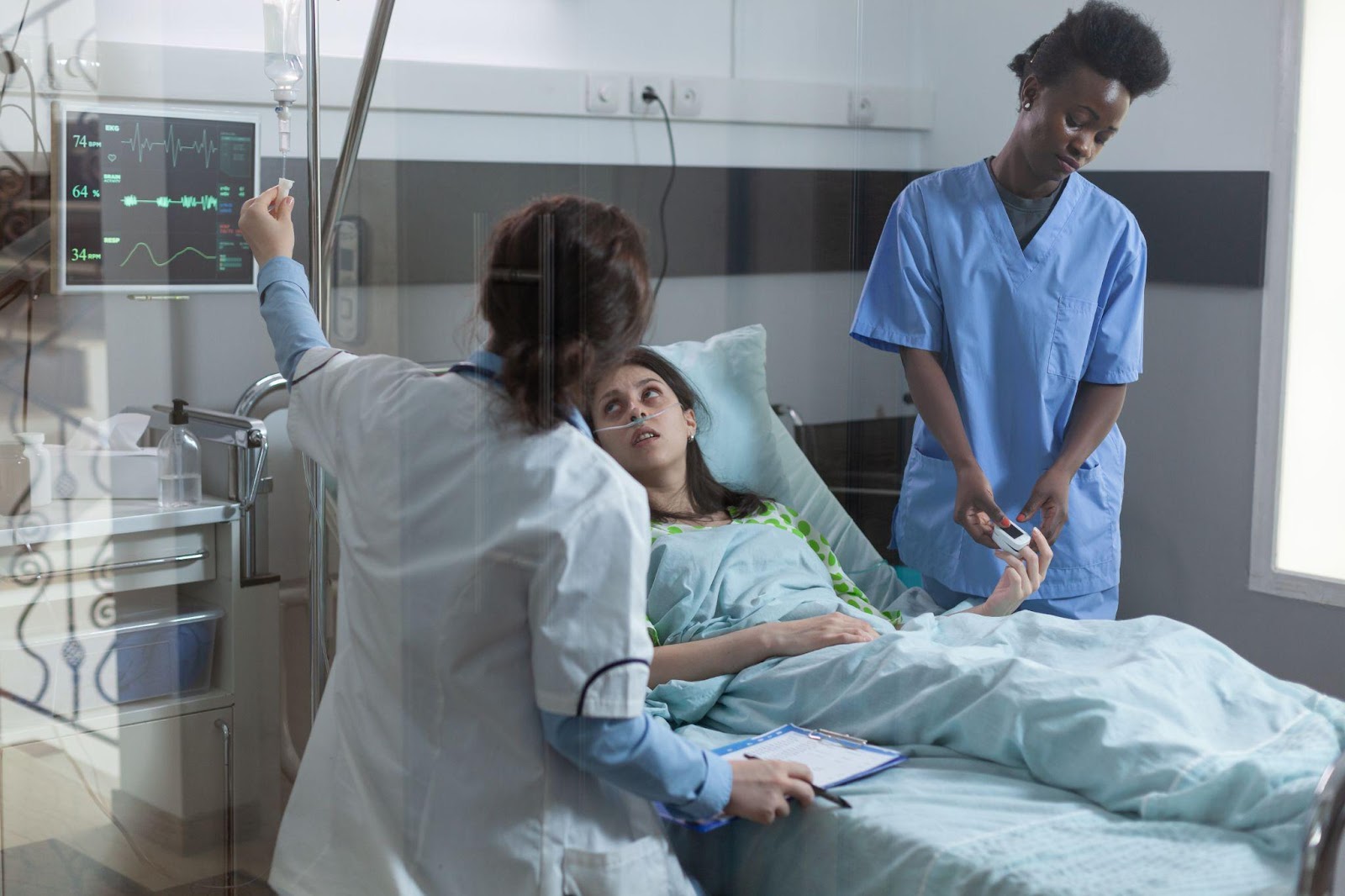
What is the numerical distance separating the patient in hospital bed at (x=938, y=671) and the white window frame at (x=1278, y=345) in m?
0.10

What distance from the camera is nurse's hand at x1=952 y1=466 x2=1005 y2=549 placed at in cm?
142

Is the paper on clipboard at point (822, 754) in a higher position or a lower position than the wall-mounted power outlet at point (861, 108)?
lower

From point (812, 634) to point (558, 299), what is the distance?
21.8 inches

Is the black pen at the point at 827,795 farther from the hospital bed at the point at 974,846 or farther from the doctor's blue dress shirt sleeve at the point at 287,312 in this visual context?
the doctor's blue dress shirt sleeve at the point at 287,312

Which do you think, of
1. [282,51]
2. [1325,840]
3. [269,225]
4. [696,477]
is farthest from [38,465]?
[1325,840]

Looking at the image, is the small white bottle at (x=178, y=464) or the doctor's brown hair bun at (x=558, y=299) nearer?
the doctor's brown hair bun at (x=558, y=299)

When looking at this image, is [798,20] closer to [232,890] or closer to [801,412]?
[801,412]

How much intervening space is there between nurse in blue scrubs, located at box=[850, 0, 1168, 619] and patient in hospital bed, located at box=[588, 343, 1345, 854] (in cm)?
6

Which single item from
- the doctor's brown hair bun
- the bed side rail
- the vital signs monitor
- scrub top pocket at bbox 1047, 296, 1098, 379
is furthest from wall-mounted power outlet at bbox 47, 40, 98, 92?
the bed side rail

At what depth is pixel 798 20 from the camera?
4.98ft

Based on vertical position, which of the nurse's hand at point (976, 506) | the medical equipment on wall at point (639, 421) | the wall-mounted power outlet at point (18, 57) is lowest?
the nurse's hand at point (976, 506)

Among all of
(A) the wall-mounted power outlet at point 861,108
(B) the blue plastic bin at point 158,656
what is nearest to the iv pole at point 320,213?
(B) the blue plastic bin at point 158,656

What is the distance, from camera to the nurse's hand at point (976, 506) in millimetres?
1422

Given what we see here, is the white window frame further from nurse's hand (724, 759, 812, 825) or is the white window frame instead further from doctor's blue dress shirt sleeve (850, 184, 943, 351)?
nurse's hand (724, 759, 812, 825)
